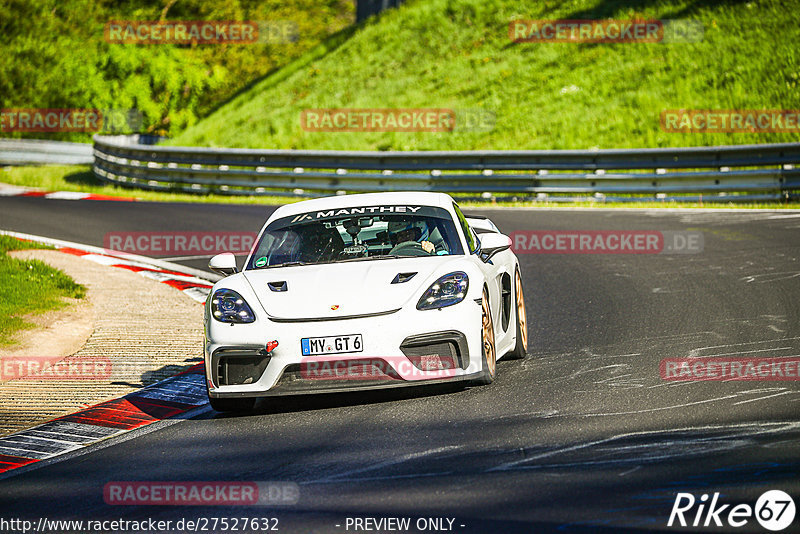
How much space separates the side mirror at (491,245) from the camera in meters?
7.74

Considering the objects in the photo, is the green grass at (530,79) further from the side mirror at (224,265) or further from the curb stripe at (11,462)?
the curb stripe at (11,462)

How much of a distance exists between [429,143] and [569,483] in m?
25.3

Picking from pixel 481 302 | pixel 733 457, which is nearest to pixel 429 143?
pixel 481 302

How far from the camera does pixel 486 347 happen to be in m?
7.09

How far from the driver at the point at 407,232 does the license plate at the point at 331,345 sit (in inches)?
54.6

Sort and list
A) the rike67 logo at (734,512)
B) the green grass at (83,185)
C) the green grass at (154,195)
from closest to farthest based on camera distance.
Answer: the rike67 logo at (734,512), the green grass at (154,195), the green grass at (83,185)

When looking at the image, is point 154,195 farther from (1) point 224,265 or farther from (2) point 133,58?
(1) point 224,265

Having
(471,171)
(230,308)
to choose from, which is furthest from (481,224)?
(471,171)

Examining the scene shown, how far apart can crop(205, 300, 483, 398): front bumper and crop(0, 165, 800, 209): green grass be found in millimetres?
13231

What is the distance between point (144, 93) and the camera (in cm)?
4312

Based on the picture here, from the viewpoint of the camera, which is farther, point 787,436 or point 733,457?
point 787,436

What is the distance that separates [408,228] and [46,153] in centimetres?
3278

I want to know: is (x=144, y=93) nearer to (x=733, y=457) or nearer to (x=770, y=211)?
(x=770, y=211)

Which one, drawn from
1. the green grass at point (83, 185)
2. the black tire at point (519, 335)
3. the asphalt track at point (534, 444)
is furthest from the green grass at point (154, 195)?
the black tire at point (519, 335)
